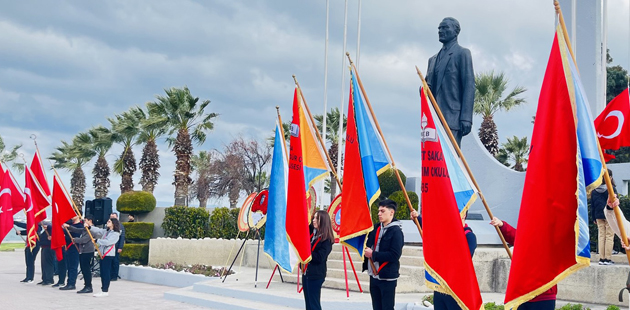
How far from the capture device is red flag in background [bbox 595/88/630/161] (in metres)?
11.1

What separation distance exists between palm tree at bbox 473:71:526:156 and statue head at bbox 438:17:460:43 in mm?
17218

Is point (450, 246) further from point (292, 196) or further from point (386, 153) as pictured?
point (292, 196)

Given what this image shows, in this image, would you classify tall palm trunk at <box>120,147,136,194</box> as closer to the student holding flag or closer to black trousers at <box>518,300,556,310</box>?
the student holding flag

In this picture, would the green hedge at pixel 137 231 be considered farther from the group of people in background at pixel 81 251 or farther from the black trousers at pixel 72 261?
the black trousers at pixel 72 261

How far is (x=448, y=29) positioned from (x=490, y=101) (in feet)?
61.0

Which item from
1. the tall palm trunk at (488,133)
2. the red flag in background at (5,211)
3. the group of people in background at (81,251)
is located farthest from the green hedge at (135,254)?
the tall palm trunk at (488,133)

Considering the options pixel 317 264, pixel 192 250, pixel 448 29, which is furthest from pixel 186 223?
pixel 317 264

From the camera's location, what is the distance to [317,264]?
8.27 metres

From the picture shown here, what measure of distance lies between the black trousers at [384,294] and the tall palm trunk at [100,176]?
29.7 metres

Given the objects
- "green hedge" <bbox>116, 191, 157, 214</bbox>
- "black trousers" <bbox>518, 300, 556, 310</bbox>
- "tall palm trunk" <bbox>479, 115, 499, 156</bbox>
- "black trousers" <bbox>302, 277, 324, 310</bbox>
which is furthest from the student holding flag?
"tall palm trunk" <bbox>479, 115, 499, 156</bbox>

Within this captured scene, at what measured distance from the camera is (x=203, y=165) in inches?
1868

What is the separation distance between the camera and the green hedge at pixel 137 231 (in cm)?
2038

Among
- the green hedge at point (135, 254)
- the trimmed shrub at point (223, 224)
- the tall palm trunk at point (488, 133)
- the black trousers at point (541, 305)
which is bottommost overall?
the green hedge at point (135, 254)

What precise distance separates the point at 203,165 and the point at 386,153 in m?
40.4
